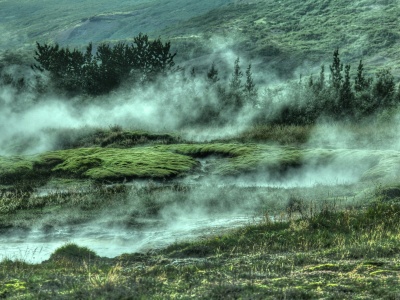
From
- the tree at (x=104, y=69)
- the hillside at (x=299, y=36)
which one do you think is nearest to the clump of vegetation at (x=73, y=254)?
the tree at (x=104, y=69)

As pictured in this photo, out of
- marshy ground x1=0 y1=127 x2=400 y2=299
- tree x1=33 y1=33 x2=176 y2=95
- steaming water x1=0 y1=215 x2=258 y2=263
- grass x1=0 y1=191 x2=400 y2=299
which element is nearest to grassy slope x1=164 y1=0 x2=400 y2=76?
tree x1=33 y1=33 x2=176 y2=95

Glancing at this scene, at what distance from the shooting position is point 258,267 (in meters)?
10.7

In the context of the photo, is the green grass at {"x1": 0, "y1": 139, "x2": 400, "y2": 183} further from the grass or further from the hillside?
the hillside

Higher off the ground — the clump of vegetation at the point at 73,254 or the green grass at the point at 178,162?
the clump of vegetation at the point at 73,254

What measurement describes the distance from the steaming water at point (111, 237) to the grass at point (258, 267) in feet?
4.14

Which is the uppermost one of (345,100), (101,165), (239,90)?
(101,165)

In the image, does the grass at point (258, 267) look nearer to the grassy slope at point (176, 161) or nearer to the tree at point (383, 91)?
the grassy slope at point (176, 161)

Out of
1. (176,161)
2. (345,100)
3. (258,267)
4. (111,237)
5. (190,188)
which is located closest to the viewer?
(258,267)

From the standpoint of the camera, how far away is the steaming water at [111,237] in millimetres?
16453

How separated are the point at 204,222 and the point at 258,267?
341 inches

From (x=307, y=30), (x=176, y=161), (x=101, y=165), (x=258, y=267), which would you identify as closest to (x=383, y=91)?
(x=176, y=161)

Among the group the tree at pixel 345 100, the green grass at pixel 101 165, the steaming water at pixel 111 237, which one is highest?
the steaming water at pixel 111 237

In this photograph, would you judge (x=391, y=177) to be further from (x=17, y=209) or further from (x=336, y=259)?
(x=17, y=209)

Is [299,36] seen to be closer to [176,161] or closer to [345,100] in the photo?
[345,100]
